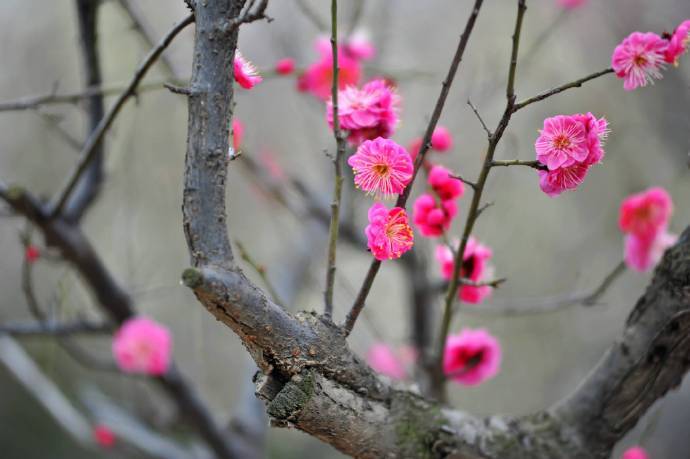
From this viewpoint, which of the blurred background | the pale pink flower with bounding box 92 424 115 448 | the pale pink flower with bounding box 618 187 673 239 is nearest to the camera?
the pale pink flower with bounding box 618 187 673 239

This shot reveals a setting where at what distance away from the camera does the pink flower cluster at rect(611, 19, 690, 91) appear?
105 centimetres

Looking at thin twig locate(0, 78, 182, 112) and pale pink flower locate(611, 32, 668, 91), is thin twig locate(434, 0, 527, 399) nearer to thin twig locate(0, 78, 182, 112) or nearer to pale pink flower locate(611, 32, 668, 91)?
pale pink flower locate(611, 32, 668, 91)

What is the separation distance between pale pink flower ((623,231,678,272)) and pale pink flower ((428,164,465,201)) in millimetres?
609

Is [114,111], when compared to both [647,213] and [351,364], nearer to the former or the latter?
[351,364]

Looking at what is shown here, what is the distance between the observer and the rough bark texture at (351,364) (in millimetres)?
925

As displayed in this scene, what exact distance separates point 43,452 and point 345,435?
447 cm

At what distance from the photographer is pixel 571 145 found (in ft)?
3.21

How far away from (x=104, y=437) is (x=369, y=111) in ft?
6.40

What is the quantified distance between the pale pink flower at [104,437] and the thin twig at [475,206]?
146 cm

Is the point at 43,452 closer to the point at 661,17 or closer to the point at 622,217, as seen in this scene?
the point at 622,217

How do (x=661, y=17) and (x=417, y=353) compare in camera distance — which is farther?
(x=661, y=17)

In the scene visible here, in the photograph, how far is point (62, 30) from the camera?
16.8 feet

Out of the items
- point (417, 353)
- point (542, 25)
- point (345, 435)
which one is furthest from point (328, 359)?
point (542, 25)

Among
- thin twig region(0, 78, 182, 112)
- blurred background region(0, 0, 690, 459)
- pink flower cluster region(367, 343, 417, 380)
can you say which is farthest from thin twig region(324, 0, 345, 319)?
blurred background region(0, 0, 690, 459)
